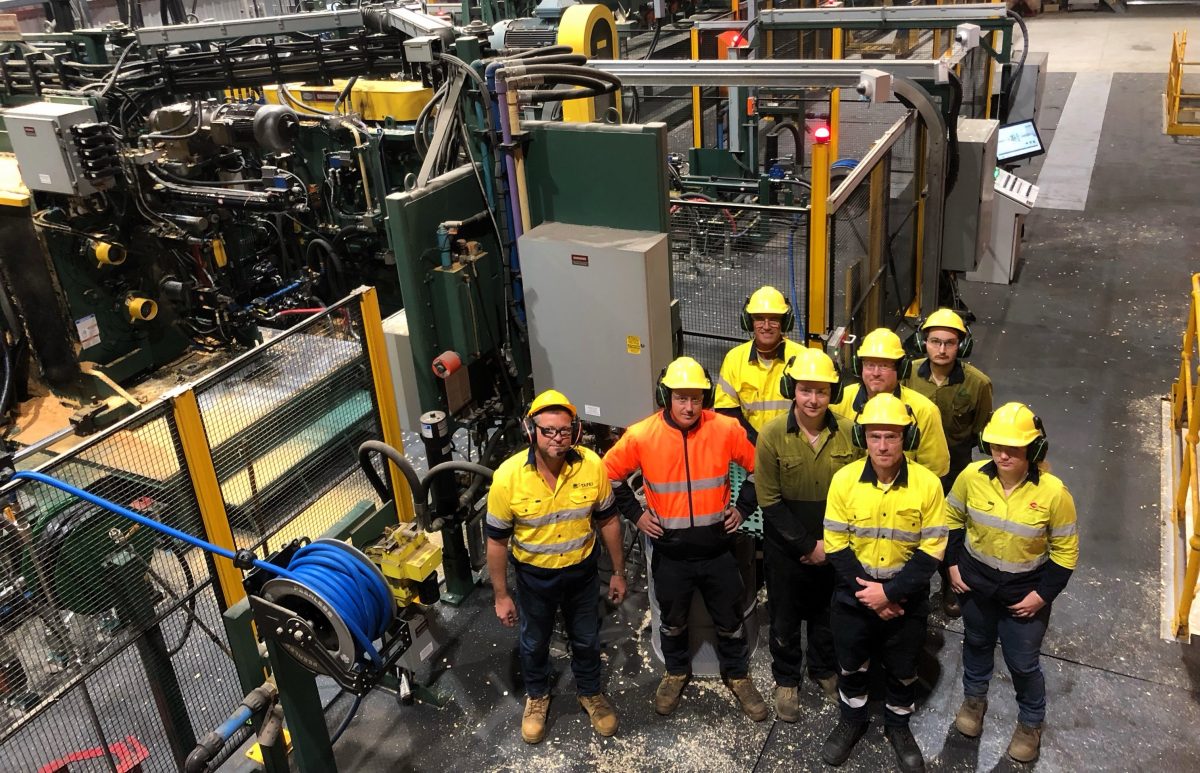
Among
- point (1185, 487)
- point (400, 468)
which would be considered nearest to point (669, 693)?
point (400, 468)

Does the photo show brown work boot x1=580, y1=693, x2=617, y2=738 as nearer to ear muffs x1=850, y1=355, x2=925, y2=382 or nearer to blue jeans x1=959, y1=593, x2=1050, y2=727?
blue jeans x1=959, y1=593, x2=1050, y2=727

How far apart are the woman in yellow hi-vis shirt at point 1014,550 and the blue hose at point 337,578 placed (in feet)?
8.19

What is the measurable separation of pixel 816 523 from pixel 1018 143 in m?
8.15

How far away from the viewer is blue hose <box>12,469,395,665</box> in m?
3.68

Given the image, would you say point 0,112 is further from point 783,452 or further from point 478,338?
point 783,452

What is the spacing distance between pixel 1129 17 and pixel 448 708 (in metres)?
27.5

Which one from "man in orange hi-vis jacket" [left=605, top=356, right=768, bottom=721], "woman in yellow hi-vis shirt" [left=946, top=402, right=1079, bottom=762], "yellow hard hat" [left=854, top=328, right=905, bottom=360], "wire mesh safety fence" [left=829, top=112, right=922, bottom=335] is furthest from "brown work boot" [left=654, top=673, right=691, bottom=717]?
"wire mesh safety fence" [left=829, top=112, right=922, bottom=335]

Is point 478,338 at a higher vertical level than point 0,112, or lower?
lower

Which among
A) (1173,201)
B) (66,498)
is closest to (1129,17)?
(1173,201)

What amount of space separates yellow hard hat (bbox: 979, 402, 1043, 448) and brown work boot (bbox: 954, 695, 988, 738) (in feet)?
4.71

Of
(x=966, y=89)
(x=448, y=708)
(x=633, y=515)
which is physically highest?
(x=966, y=89)

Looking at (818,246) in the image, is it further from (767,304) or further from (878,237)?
(767,304)

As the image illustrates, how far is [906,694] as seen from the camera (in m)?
4.42

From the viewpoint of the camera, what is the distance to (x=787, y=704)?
4797 mm
